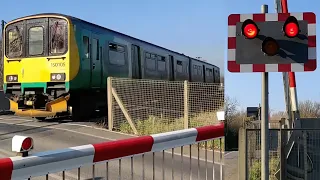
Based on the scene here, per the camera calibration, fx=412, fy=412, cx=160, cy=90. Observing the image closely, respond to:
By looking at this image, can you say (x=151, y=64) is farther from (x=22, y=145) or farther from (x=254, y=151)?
(x=22, y=145)

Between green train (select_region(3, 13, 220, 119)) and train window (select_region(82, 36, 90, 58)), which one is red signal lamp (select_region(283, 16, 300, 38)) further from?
train window (select_region(82, 36, 90, 58))

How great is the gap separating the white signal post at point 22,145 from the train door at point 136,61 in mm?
12197

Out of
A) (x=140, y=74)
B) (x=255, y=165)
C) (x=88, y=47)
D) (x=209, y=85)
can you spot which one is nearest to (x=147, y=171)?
(x=255, y=165)

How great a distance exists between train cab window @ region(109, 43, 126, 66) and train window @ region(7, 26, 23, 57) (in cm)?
277

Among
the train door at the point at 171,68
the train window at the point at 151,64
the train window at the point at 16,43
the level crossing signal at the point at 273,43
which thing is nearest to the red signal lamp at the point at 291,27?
the level crossing signal at the point at 273,43

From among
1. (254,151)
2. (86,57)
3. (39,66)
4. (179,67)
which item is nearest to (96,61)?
(86,57)

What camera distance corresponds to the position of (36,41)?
12.0 m

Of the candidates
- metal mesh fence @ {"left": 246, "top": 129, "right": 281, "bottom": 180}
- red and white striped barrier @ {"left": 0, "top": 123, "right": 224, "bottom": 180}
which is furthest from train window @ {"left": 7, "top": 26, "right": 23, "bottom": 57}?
red and white striped barrier @ {"left": 0, "top": 123, "right": 224, "bottom": 180}

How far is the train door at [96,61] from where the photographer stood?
40.8ft

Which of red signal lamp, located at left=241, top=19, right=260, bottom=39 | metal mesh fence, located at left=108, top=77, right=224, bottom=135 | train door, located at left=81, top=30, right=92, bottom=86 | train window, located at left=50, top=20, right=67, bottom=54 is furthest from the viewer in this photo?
train door, located at left=81, top=30, right=92, bottom=86

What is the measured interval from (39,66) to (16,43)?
4.98 ft

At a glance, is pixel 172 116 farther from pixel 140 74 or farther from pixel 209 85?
pixel 140 74

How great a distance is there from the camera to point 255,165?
478cm

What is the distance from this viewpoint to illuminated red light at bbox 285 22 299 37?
145 inches
